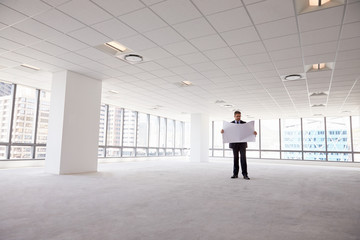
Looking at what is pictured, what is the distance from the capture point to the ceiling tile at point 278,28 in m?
4.22

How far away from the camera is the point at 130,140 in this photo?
1500 cm

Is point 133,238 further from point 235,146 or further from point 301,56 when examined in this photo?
point 301,56

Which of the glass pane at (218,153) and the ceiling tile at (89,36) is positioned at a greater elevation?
the ceiling tile at (89,36)

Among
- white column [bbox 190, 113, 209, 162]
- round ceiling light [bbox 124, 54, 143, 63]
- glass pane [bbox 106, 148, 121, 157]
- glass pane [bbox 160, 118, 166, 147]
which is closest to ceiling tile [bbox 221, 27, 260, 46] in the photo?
round ceiling light [bbox 124, 54, 143, 63]

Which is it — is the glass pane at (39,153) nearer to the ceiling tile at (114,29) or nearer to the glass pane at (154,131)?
the ceiling tile at (114,29)

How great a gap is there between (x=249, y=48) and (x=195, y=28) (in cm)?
153

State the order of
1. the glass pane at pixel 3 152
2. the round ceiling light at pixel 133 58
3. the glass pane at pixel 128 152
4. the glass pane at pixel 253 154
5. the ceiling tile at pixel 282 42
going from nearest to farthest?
1. the ceiling tile at pixel 282 42
2. the round ceiling light at pixel 133 58
3. the glass pane at pixel 3 152
4. the glass pane at pixel 128 152
5. the glass pane at pixel 253 154

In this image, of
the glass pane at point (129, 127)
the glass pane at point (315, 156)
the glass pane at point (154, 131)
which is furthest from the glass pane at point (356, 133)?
the glass pane at point (129, 127)

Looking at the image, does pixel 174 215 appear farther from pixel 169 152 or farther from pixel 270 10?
pixel 169 152

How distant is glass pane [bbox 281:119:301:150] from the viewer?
16.5m

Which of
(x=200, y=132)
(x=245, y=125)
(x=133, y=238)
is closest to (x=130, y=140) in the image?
(x=200, y=132)

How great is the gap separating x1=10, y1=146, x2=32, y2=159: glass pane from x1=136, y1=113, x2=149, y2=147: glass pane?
689cm

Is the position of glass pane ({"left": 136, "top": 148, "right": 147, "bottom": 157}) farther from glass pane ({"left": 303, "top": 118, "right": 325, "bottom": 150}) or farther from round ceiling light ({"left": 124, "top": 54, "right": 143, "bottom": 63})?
glass pane ({"left": 303, "top": 118, "right": 325, "bottom": 150})

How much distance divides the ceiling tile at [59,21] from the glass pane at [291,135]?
15701mm
